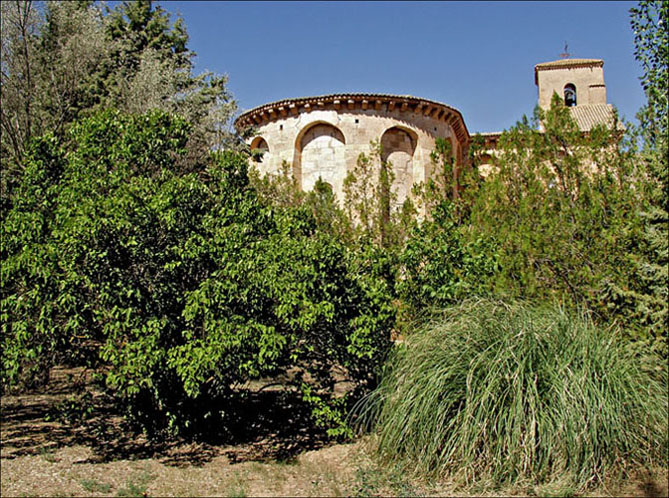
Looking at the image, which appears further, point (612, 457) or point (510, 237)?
point (510, 237)

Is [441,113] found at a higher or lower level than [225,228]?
higher

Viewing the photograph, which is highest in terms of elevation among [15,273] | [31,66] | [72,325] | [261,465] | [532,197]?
[31,66]

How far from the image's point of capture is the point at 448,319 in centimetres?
715

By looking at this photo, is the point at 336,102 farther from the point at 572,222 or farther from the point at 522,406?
the point at 522,406

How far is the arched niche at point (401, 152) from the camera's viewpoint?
19562mm

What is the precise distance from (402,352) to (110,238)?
3639 mm

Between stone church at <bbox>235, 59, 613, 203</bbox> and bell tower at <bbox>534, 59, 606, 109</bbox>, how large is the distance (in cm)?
1711

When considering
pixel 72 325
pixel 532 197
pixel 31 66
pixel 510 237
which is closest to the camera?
pixel 72 325

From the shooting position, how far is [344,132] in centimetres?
1936

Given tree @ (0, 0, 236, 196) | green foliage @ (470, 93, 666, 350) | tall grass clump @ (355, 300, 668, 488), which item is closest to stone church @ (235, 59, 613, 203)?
tree @ (0, 0, 236, 196)

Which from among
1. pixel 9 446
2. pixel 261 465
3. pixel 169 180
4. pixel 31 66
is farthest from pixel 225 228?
pixel 31 66

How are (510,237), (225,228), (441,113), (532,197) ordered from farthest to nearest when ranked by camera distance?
(441,113) → (532,197) → (510,237) → (225,228)

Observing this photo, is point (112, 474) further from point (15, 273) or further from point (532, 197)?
Answer: point (532, 197)

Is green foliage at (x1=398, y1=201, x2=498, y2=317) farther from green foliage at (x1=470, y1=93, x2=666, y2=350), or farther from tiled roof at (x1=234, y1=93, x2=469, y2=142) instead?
tiled roof at (x1=234, y1=93, x2=469, y2=142)
